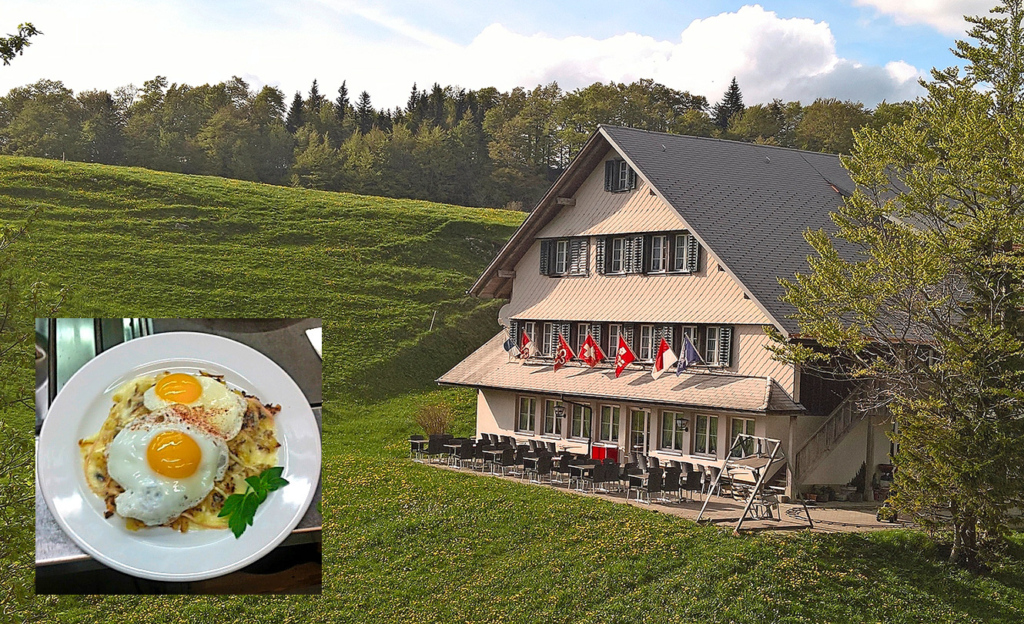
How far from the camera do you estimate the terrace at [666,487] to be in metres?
21.6

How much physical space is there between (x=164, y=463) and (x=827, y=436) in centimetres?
1993

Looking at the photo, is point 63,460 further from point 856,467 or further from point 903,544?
point 856,467

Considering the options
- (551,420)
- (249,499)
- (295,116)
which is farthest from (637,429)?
(295,116)

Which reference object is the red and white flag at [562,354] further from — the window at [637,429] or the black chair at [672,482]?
the black chair at [672,482]

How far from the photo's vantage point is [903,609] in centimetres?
1809

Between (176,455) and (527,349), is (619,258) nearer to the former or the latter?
(527,349)

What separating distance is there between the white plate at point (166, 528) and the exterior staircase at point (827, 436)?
18.7 metres

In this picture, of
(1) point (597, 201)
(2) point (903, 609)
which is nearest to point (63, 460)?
(2) point (903, 609)

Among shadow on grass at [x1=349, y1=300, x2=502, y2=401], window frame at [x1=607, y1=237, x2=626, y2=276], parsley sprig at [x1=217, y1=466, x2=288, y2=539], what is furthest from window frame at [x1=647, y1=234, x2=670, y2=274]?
parsley sprig at [x1=217, y1=466, x2=288, y2=539]

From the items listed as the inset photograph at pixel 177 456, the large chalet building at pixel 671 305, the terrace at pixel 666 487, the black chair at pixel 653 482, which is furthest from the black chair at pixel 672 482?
the inset photograph at pixel 177 456

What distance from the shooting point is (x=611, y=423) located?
28.4 meters

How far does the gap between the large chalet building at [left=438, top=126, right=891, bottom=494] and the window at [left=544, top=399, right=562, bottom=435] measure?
0.14ft

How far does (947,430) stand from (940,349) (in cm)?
144

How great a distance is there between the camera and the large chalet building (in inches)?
978
